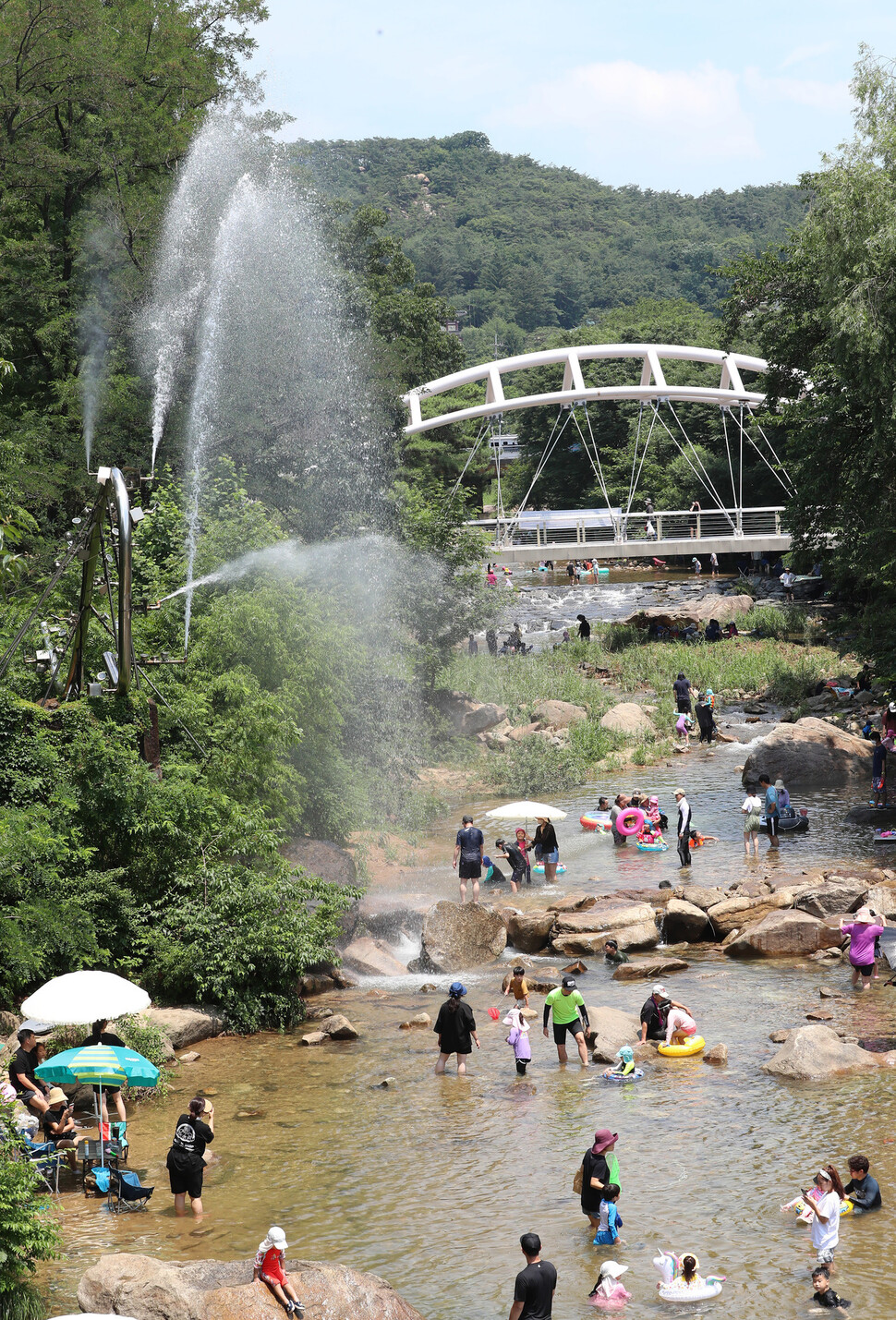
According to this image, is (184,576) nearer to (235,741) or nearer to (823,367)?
(235,741)

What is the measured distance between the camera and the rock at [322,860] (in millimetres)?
18906

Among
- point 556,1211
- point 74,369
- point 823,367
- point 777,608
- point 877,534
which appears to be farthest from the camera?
point 777,608

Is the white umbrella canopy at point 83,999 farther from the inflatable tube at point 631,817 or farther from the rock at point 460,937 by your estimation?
the inflatable tube at point 631,817

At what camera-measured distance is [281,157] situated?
43.5m

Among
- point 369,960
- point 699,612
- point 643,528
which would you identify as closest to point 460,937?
point 369,960

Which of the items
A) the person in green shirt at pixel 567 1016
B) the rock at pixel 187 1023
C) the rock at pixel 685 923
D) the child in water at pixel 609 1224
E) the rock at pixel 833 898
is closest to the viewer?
the child in water at pixel 609 1224

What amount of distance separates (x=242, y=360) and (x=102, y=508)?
20.6 meters

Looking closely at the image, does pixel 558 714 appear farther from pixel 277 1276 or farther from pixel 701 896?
pixel 277 1276

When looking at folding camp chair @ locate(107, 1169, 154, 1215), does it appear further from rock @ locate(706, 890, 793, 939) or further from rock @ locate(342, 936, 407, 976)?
rock @ locate(706, 890, 793, 939)

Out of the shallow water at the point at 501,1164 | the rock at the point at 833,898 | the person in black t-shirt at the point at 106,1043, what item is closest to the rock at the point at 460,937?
the shallow water at the point at 501,1164

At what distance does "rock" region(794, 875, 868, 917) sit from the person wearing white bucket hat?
455 inches

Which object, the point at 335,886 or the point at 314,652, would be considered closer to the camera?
the point at 335,886

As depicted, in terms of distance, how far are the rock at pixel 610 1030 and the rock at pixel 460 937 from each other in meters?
3.26

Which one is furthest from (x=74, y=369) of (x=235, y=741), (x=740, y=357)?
(x=740, y=357)
